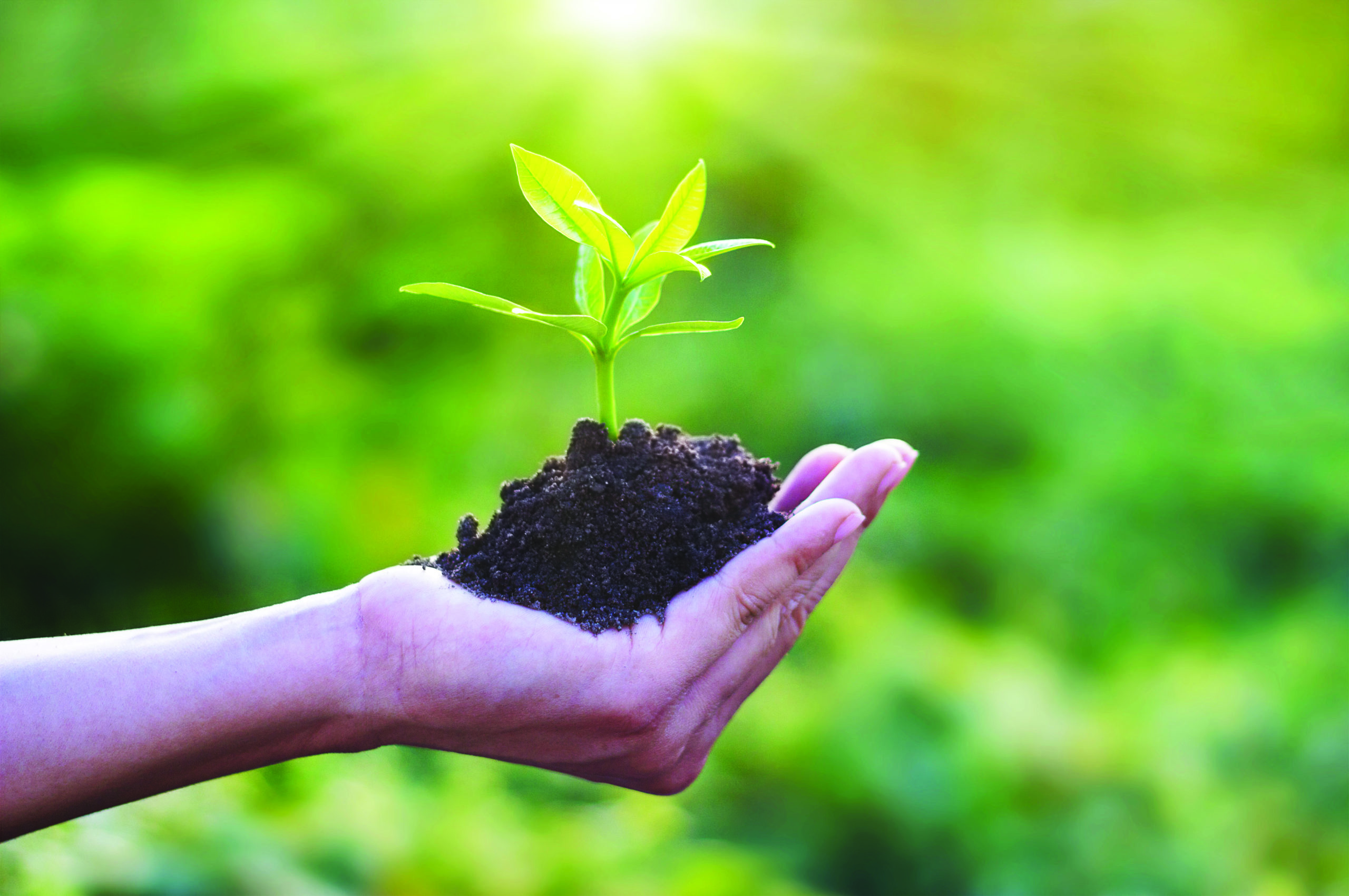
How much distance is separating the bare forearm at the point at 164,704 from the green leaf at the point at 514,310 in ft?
1.34

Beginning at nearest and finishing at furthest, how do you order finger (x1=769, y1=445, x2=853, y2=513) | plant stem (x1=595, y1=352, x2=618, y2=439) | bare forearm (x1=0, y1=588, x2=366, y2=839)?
bare forearm (x1=0, y1=588, x2=366, y2=839), plant stem (x1=595, y1=352, x2=618, y2=439), finger (x1=769, y1=445, x2=853, y2=513)

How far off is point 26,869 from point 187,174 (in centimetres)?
270

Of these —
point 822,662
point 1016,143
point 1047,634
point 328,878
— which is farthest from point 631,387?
point 1016,143

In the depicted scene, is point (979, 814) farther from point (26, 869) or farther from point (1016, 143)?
point (1016, 143)

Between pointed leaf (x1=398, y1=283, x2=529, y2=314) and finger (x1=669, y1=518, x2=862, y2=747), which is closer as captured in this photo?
pointed leaf (x1=398, y1=283, x2=529, y2=314)

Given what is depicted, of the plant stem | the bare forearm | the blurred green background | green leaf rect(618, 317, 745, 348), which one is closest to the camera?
the bare forearm

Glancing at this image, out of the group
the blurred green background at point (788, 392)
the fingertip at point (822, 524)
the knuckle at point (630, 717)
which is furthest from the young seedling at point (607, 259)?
the blurred green background at point (788, 392)

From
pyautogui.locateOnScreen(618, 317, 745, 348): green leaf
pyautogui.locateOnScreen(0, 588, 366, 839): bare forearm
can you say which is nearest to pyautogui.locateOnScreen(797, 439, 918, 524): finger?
pyautogui.locateOnScreen(618, 317, 745, 348): green leaf

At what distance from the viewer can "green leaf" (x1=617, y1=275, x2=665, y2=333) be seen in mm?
1265

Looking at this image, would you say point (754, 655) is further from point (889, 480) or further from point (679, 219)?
point (679, 219)

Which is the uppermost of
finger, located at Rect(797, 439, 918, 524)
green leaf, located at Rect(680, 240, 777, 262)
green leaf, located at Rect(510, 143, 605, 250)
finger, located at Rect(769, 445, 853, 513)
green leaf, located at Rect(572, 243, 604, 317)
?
green leaf, located at Rect(572, 243, 604, 317)

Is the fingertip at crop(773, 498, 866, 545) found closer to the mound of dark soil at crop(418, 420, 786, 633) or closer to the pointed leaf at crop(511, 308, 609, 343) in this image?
the mound of dark soil at crop(418, 420, 786, 633)

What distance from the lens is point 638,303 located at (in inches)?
50.5

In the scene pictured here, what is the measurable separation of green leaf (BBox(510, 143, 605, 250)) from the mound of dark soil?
0.27 m
